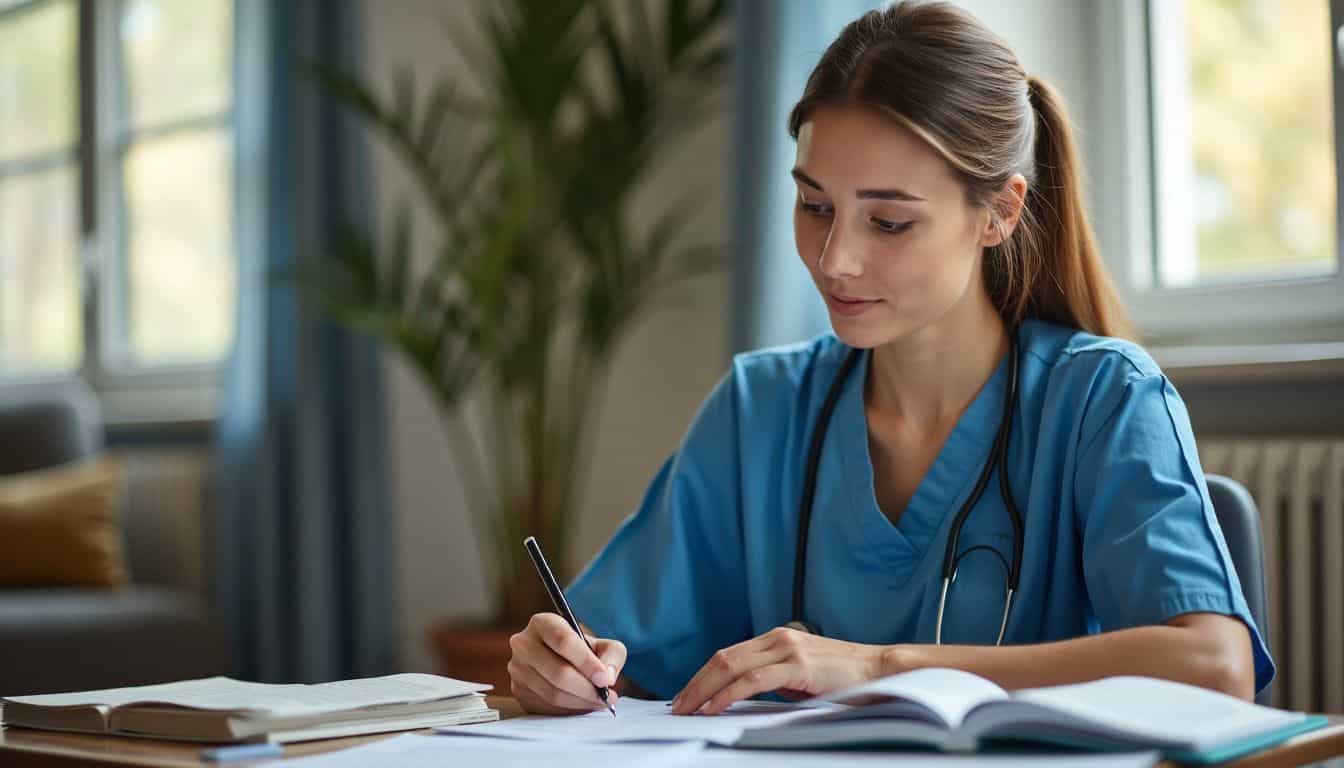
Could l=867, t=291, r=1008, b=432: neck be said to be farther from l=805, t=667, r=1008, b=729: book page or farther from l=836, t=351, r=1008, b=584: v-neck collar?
l=805, t=667, r=1008, b=729: book page

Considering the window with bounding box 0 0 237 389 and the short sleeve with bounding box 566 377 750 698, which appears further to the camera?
the window with bounding box 0 0 237 389

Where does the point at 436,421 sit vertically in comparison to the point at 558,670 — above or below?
above

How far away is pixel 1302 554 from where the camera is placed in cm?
193

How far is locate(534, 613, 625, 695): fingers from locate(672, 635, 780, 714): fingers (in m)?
0.08

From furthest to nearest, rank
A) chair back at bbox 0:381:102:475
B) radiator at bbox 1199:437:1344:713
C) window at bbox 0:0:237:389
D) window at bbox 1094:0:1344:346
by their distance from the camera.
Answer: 1. window at bbox 0:0:237:389
2. chair back at bbox 0:381:102:475
3. window at bbox 1094:0:1344:346
4. radiator at bbox 1199:437:1344:713

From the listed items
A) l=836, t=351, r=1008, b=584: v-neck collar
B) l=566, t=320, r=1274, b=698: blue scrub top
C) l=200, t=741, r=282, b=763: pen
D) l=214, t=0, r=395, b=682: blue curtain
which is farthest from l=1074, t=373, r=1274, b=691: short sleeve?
l=214, t=0, r=395, b=682: blue curtain

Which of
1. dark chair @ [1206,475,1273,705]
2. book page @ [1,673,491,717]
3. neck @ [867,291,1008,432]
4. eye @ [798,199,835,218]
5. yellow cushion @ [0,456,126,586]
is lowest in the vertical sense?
yellow cushion @ [0,456,126,586]

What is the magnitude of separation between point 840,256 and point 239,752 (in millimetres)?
719

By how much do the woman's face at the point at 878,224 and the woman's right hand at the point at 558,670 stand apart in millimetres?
425

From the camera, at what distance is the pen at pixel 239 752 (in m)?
0.91

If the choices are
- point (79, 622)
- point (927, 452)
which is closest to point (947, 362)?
point (927, 452)

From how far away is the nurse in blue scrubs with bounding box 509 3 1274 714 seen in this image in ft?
3.89

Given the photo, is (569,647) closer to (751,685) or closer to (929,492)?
(751,685)

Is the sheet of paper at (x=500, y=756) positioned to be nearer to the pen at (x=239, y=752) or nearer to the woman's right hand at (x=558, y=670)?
the pen at (x=239, y=752)
